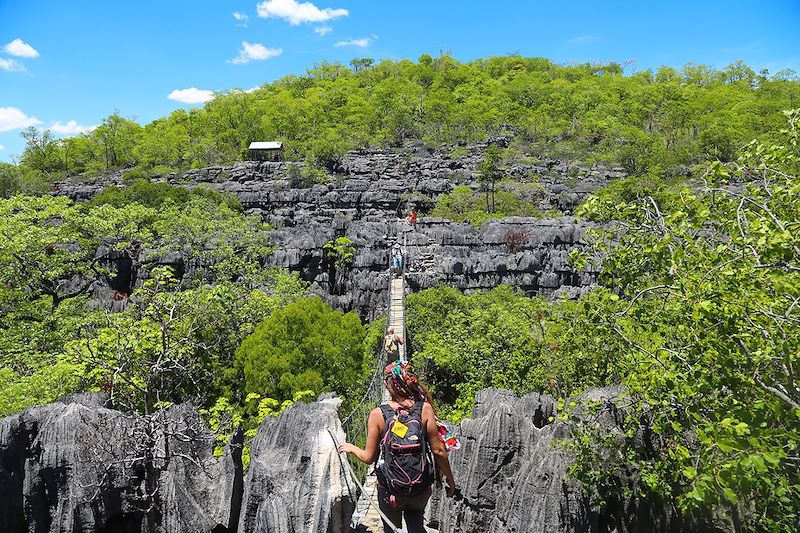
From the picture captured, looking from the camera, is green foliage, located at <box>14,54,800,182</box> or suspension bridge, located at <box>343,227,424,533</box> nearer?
suspension bridge, located at <box>343,227,424,533</box>

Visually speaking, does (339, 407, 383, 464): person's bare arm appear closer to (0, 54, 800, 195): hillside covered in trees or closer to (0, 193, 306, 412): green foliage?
(0, 193, 306, 412): green foliage

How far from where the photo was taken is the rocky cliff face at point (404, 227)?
22.0 metres

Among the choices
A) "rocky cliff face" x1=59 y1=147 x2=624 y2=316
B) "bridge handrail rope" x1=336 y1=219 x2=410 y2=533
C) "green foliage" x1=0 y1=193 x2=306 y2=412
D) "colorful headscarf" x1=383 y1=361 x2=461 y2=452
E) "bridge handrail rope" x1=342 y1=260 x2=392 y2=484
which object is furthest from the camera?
"rocky cliff face" x1=59 y1=147 x2=624 y2=316

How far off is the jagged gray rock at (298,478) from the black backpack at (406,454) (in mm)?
973

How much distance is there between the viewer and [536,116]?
2463 inches

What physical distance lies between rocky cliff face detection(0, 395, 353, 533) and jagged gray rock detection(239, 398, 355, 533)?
0.04 feet

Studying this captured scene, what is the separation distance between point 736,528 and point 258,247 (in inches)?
688

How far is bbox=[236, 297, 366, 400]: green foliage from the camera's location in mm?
9914

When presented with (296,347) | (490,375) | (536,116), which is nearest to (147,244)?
Answer: (296,347)

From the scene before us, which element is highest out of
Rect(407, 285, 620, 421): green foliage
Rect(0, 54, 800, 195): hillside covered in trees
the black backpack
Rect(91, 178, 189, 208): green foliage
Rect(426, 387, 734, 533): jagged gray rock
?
Rect(0, 54, 800, 195): hillside covered in trees

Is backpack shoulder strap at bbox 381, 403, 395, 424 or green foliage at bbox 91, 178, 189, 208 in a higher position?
green foliage at bbox 91, 178, 189, 208

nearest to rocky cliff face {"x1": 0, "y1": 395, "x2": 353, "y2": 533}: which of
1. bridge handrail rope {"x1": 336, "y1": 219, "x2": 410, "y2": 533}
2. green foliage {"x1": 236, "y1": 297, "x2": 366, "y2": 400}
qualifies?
bridge handrail rope {"x1": 336, "y1": 219, "x2": 410, "y2": 533}

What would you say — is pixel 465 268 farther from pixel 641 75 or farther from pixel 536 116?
pixel 641 75

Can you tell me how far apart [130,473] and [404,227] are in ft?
78.8
